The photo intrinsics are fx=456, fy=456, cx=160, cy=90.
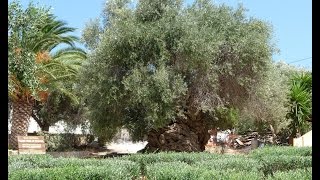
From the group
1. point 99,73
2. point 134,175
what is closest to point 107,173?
point 134,175

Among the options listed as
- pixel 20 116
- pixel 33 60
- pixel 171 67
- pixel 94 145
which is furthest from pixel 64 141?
pixel 33 60

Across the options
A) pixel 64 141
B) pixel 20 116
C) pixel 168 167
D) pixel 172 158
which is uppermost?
pixel 20 116

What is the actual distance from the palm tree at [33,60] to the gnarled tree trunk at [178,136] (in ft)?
13.4

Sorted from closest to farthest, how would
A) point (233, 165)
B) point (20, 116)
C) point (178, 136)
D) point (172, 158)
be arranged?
point (233, 165)
point (172, 158)
point (178, 136)
point (20, 116)

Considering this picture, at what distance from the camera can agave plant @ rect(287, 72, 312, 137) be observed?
18391 mm

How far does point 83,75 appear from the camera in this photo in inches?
574

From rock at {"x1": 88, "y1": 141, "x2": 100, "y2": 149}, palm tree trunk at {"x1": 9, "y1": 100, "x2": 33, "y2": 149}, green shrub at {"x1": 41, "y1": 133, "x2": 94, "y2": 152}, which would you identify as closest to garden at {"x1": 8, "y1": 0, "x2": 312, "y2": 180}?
palm tree trunk at {"x1": 9, "y1": 100, "x2": 33, "y2": 149}

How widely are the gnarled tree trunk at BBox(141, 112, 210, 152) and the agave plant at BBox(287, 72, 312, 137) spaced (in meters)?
5.10

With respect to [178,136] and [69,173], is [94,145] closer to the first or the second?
[178,136]

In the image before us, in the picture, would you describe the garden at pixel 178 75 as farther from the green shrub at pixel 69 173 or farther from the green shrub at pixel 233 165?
the green shrub at pixel 69 173

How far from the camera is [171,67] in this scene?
43.9 feet

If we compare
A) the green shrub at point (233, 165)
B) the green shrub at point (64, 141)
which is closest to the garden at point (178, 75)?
the green shrub at point (233, 165)

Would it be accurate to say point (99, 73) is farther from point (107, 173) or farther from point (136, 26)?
point (107, 173)

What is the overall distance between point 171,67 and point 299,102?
7573 mm
